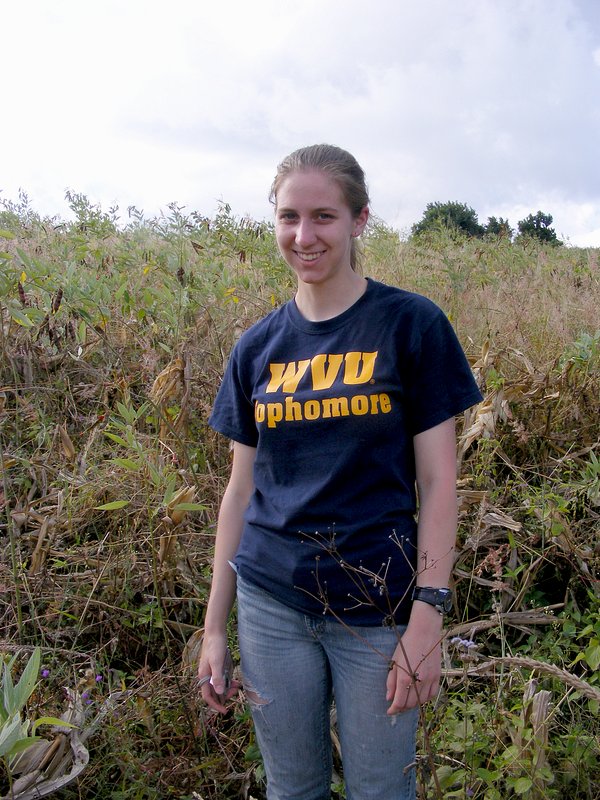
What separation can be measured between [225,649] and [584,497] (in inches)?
68.2

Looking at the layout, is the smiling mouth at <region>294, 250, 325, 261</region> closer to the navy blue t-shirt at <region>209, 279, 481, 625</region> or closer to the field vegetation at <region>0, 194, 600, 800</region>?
the navy blue t-shirt at <region>209, 279, 481, 625</region>

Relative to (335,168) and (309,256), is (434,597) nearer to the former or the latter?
(309,256)

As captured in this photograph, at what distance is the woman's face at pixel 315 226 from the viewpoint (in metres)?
1.75

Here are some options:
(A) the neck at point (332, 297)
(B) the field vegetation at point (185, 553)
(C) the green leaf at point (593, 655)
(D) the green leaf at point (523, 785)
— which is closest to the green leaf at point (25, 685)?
(B) the field vegetation at point (185, 553)

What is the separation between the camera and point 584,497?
9.64 ft

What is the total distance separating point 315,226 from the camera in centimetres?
175

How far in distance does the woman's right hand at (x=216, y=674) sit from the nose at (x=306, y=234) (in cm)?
107

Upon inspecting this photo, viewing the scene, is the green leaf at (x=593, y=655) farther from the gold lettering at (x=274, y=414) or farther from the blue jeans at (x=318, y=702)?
the gold lettering at (x=274, y=414)

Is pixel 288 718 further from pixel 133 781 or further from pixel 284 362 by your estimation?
pixel 284 362

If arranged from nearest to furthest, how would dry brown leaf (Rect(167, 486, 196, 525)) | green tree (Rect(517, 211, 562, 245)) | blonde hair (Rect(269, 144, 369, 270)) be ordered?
blonde hair (Rect(269, 144, 369, 270)), dry brown leaf (Rect(167, 486, 196, 525)), green tree (Rect(517, 211, 562, 245))

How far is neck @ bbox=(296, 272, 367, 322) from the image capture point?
1788 millimetres

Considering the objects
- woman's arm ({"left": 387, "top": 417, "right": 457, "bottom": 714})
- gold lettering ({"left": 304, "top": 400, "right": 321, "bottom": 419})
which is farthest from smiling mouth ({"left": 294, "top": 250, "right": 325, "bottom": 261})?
woman's arm ({"left": 387, "top": 417, "right": 457, "bottom": 714})

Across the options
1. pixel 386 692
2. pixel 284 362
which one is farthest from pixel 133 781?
pixel 284 362

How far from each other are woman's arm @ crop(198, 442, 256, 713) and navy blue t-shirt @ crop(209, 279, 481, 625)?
0.66 ft
